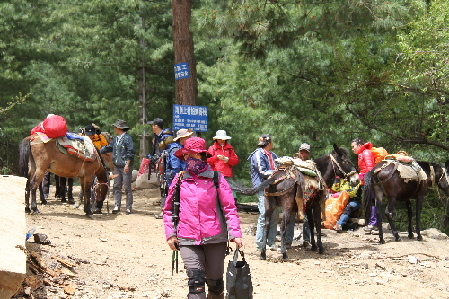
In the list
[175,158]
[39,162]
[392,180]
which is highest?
[175,158]

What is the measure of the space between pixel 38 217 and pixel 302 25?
8.03 metres

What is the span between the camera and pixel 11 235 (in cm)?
604

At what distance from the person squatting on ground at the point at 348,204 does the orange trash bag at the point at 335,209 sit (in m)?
0.10

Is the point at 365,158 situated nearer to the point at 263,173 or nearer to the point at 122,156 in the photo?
the point at 263,173

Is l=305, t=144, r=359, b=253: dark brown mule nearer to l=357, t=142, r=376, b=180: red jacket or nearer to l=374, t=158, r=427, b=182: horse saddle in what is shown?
l=374, t=158, r=427, b=182: horse saddle

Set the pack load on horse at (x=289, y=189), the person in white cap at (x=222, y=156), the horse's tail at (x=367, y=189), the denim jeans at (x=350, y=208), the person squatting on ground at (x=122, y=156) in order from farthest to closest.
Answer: the denim jeans at (x=350, y=208), the person squatting on ground at (x=122, y=156), the person in white cap at (x=222, y=156), the horse's tail at (x=367, y=189), the pack load on horse at (x=289, y=189)

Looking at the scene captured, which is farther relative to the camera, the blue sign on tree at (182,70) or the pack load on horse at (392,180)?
the blue sign on tree at (182,70)

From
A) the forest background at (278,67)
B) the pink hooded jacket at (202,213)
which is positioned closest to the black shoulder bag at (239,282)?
the pink hooded jacket at (202,213)

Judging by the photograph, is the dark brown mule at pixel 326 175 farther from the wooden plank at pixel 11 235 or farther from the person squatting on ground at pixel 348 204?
the wooden plank at pixel 11 235

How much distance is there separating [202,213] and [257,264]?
4.33 metres

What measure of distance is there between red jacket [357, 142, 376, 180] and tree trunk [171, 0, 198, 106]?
4.43 m

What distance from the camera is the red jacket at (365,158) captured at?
1355cm

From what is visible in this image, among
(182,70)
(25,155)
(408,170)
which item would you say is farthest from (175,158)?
(408,170)

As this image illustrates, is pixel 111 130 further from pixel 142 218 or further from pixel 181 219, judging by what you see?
pixel 181 219
